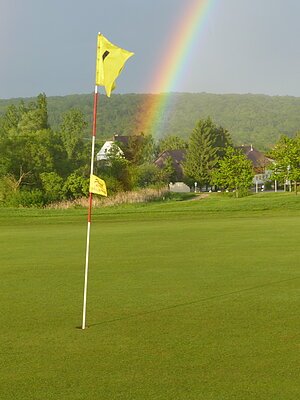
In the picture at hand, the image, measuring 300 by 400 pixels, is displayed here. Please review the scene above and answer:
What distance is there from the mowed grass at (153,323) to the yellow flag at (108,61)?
3.16 metres

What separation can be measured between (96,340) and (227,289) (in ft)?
12.9

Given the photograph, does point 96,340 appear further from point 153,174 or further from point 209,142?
point 209,142

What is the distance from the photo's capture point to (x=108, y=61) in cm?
863

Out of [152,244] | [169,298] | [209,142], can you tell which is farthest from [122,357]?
[209,142]

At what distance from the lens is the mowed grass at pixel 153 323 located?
18.5 feet

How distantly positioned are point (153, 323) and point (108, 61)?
3474 millimetres

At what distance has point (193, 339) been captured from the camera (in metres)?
7.20

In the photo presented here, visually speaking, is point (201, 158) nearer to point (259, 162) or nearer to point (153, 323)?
point (259, 162)

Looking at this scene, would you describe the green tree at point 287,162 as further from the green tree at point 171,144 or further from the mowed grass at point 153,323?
the green tree at point 171,144

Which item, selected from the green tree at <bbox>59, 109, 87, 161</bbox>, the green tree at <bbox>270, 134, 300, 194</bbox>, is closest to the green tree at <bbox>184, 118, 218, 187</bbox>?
the green tree at <bbox>59, 109, 87, 161</bbox>

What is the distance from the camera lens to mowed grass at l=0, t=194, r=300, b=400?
5.64m

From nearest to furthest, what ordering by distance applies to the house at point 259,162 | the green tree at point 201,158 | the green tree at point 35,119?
1. the green tree at point 35,119
2. the green tree at point 201,158
3. the house at point 259,162

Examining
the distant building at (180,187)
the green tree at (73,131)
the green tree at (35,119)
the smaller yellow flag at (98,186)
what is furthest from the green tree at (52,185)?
the distant building at (180,187)

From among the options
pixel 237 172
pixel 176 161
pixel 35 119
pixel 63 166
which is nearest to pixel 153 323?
pixel 63 166
